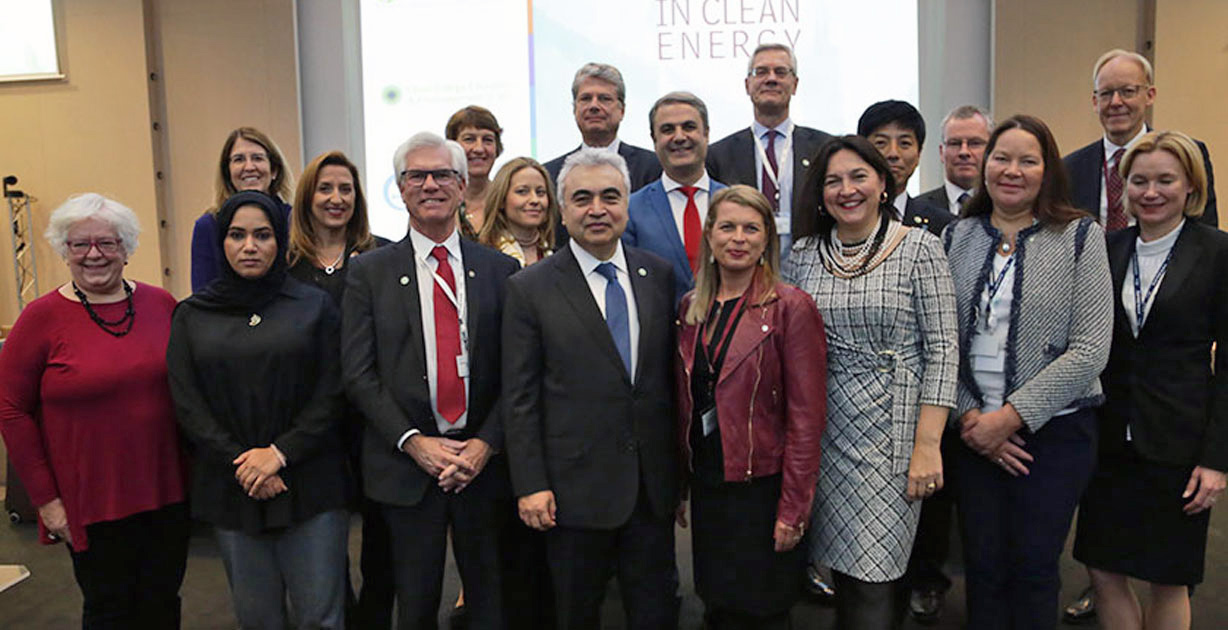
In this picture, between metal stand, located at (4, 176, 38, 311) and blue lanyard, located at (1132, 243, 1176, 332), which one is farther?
metal stand, located at (4, 176, 38, 311)

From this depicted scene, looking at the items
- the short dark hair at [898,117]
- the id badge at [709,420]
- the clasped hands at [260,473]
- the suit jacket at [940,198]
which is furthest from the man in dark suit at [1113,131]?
the clasped hands at [260,473]

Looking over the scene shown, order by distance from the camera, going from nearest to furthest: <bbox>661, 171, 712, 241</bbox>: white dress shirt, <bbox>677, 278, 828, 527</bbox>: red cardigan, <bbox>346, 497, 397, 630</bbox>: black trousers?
→ <bbox>677, 278, 828, 527</bbox>: red cardigan → <bbox>346, 497, 397, 630</bbox>: black trousers → <bbox>661, 171, 712, 241</bbox>: white dress shirt

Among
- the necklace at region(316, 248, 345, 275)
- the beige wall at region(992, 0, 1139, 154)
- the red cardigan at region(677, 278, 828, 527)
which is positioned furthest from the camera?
the beige wall at region(992, 0, 1139, 154)

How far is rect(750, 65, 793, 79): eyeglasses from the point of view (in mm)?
3271

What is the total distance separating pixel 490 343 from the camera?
7.61 ft

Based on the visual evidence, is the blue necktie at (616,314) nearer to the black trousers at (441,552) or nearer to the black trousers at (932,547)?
the black trousers at (441,552)

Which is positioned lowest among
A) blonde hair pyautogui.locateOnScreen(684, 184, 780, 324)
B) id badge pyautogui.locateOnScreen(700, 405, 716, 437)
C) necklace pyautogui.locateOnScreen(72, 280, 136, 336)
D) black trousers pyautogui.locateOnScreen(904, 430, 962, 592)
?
black trousers pyautogui.locateOnScreen(904, 430, 962, 592)

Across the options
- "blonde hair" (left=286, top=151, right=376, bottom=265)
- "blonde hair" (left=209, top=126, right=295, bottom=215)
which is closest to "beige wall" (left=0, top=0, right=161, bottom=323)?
"blonde hair" (left=209, top=126, right=295, bottom=215)

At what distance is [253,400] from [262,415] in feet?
0.17

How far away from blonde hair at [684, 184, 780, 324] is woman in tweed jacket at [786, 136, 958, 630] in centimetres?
18

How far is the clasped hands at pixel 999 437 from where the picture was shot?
2.19m

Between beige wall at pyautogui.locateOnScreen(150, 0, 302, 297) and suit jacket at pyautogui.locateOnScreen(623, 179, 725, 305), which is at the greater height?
beige wall at pyautogui.locateOnScreen(150, 0, 302, 297)

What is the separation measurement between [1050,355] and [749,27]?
451cm

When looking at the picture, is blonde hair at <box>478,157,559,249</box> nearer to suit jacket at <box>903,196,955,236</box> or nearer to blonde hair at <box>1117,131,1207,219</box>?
suit jacket at <box>903,196,955,236</box>
